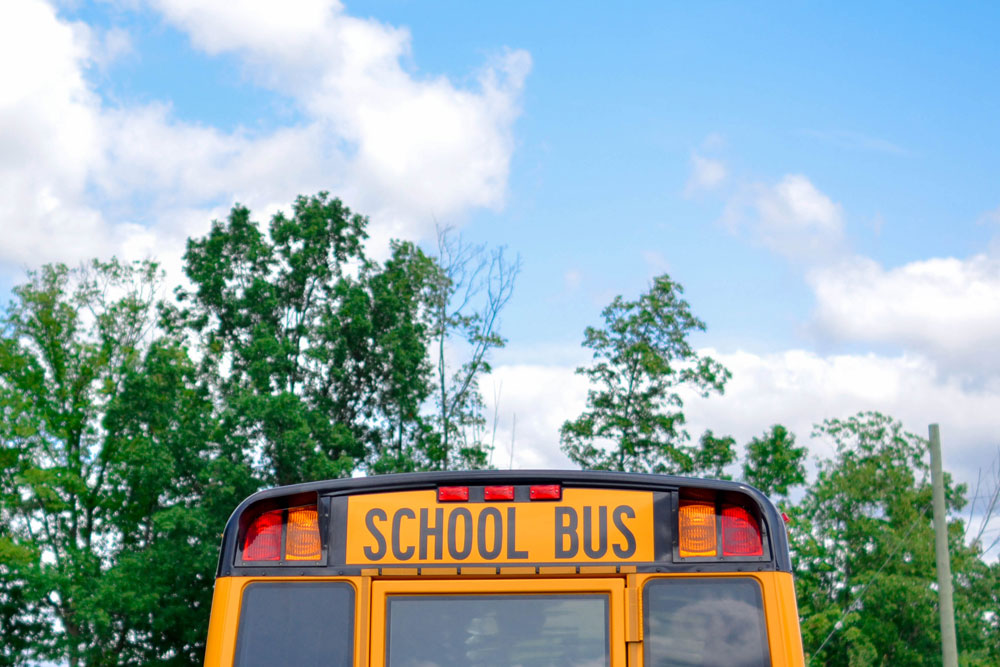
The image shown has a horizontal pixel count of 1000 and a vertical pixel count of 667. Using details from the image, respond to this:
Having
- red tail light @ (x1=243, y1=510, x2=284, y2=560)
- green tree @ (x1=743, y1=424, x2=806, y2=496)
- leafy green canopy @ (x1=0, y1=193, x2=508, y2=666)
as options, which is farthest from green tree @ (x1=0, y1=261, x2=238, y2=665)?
red tail light @ (x1=243, y1=510, x2=284, y2=560)

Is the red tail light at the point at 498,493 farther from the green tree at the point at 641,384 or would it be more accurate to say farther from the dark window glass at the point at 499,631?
the green tree at the point at 641,384

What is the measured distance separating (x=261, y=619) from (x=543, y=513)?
1.10m

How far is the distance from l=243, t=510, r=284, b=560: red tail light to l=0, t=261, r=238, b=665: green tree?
1049 inches

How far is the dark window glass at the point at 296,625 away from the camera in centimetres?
420

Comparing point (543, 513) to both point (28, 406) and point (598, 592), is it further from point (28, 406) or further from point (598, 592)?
point (28, 406)

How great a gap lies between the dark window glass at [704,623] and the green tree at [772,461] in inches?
1257

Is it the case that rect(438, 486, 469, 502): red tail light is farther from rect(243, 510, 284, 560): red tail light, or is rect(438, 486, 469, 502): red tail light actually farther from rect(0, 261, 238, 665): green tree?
rect(0, 261, 238, 665): green tree

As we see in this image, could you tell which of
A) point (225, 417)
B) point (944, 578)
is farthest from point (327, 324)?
point (944, 578)

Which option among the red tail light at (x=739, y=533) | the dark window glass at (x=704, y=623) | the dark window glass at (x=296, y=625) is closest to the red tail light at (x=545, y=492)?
the dark window glass at (x=704, y=623)

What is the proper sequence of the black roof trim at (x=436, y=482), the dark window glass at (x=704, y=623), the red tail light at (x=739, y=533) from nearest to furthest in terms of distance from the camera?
the dark window glass at (x=704, y=623) → the red tail light at (x=739, y=533) → the black roof trim at (x=436, y=482)

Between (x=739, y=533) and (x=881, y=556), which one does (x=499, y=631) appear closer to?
(x=739, y=533)

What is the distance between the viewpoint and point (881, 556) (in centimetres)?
4347

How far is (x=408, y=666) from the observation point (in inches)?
164

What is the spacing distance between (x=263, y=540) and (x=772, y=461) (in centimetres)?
3236
